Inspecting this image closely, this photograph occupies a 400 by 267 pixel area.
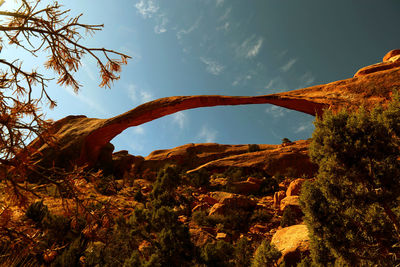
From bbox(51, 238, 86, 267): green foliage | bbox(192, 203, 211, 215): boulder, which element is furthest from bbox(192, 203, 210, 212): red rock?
bbox(51, 238, 86, 267): green foliage

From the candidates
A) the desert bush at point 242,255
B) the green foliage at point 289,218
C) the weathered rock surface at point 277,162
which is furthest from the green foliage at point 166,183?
the green foliage at point 289,218

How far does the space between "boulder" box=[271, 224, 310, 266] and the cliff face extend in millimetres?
4974

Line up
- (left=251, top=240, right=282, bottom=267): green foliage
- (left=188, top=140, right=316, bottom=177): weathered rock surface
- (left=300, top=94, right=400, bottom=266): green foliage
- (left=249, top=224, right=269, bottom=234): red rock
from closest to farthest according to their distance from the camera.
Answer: (left=300, top=94, right=400, bottom=266): green foliage, (left=251, top=240, right=282, bottom=267): green foliage, (left=249, top=224, right=269, bottom=234): red rock, (left=188, top=140, right=316, bottom=177): weathered rock surface

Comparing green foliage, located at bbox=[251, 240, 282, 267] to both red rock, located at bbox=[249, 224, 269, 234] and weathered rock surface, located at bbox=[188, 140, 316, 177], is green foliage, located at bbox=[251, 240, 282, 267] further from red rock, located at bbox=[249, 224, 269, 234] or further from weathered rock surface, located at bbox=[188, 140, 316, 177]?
weathered rock surface, located at bbox=[188, 140, 316, 177]

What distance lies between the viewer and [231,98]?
13.0 meters

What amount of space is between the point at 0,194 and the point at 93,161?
58.2 feet

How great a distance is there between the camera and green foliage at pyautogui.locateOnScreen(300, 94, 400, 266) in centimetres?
471

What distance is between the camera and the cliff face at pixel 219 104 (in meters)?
7.97

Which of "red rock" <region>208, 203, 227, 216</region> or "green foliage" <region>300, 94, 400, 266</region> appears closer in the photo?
"green foliage" <region>300, 94, 400, 266</region>

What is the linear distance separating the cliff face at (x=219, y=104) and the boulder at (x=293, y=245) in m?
4.97

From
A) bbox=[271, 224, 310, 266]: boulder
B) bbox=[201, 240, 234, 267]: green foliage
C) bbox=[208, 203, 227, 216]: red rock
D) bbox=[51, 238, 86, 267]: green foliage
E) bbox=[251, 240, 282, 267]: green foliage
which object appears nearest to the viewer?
bbox=[51, 238, 86, 267]: green foliage

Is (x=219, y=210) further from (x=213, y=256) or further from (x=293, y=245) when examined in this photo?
(x=213, y=256)

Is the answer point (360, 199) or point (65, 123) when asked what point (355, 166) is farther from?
point (65, 123)

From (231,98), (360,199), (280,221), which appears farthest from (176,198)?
(360,199)
